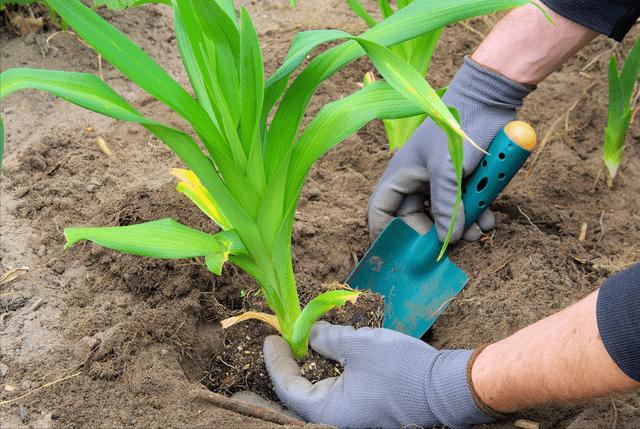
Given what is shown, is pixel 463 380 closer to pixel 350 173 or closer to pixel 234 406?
pixel 234 406

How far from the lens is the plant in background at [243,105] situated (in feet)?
2.50

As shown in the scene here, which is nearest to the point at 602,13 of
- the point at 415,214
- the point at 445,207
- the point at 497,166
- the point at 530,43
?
the point at 530,43

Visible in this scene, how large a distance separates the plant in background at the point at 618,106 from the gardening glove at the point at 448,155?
271 millimetres

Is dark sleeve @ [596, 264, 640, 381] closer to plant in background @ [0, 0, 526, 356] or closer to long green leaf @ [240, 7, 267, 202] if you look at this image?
plant in background @ [0, 0, 526, 356]

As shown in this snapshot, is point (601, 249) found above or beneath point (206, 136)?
beneath

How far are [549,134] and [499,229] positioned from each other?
0.52 meters

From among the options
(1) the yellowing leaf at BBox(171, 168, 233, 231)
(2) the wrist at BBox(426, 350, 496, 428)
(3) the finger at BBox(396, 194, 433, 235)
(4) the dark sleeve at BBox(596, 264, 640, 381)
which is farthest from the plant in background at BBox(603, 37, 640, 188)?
(1) the yellowing leaf at BBox(171, 168, 233, 231)

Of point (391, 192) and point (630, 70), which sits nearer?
point (630, 70)

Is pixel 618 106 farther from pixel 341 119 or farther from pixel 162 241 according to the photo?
pixel 162 241

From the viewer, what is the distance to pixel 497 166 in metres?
1.27

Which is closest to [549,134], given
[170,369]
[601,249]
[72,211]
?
[601,249]

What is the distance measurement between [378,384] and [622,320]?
55cm

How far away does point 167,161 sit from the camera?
5.23 ft

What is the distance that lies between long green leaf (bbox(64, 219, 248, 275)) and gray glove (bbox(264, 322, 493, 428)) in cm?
37
